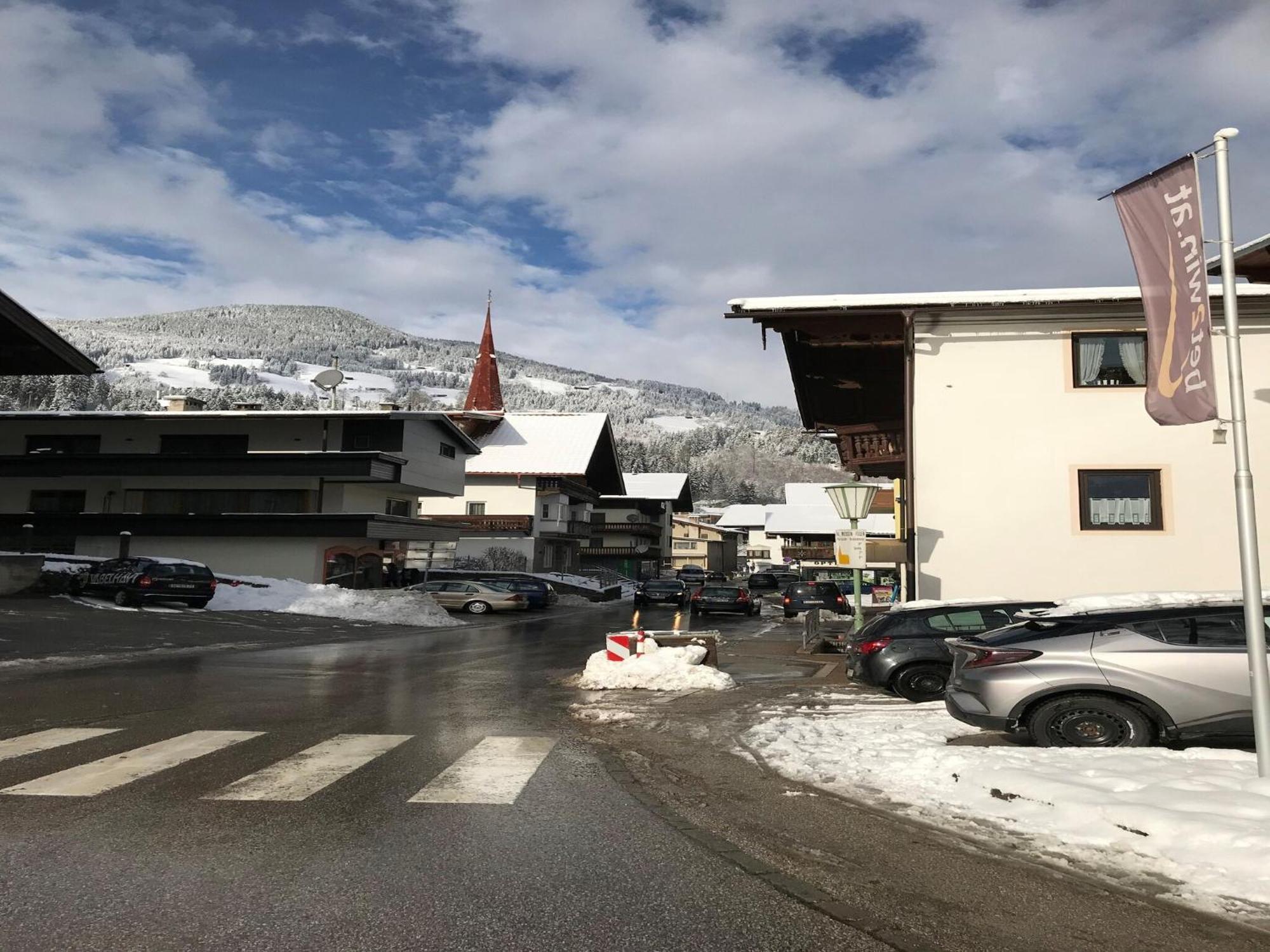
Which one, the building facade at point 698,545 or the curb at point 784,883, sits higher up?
the building facade at point 698,545

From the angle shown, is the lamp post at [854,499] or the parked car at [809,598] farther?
the parked car at [809,598]

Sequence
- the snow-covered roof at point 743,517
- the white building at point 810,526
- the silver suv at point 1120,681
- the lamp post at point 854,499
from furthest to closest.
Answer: the snow-covered roof at point 743,517
the white building at point 810,526
the lamp post at point 854,499
the silver suv at point 1120,681

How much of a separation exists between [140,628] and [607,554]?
54.5 m

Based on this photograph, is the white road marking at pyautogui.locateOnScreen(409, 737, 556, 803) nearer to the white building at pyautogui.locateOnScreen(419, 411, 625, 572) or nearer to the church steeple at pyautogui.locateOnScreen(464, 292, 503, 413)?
the white building at pyautogui.locateOnScreen(419, 411, 625, 572)

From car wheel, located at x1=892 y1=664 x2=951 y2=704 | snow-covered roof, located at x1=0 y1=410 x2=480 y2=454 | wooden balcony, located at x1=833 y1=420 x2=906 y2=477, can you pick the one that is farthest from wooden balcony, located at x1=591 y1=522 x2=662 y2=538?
car wheel, located at x1=892 y1=664 x2=951 y2=704

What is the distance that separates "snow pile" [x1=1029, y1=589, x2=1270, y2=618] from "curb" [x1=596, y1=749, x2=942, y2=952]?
4446mm

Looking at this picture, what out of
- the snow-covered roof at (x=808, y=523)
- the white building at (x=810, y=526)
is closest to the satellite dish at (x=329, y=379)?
the white building at (x=810, y=526)

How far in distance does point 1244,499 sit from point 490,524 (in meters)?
49.6

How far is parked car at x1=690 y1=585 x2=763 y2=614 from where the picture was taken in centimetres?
3816

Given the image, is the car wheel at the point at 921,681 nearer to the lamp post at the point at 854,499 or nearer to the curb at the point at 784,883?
the lamp post at the point at 854,499

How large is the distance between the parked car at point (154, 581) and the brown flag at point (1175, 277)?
27.4 m

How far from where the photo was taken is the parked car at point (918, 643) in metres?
12.6

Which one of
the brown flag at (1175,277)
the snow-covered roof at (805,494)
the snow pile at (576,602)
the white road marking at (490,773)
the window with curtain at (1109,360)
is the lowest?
the white road marking at (490,773)

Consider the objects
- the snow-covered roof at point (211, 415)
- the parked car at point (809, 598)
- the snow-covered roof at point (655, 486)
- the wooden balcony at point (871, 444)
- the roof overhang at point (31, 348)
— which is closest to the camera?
the wooden balcony at point (871, 444)
